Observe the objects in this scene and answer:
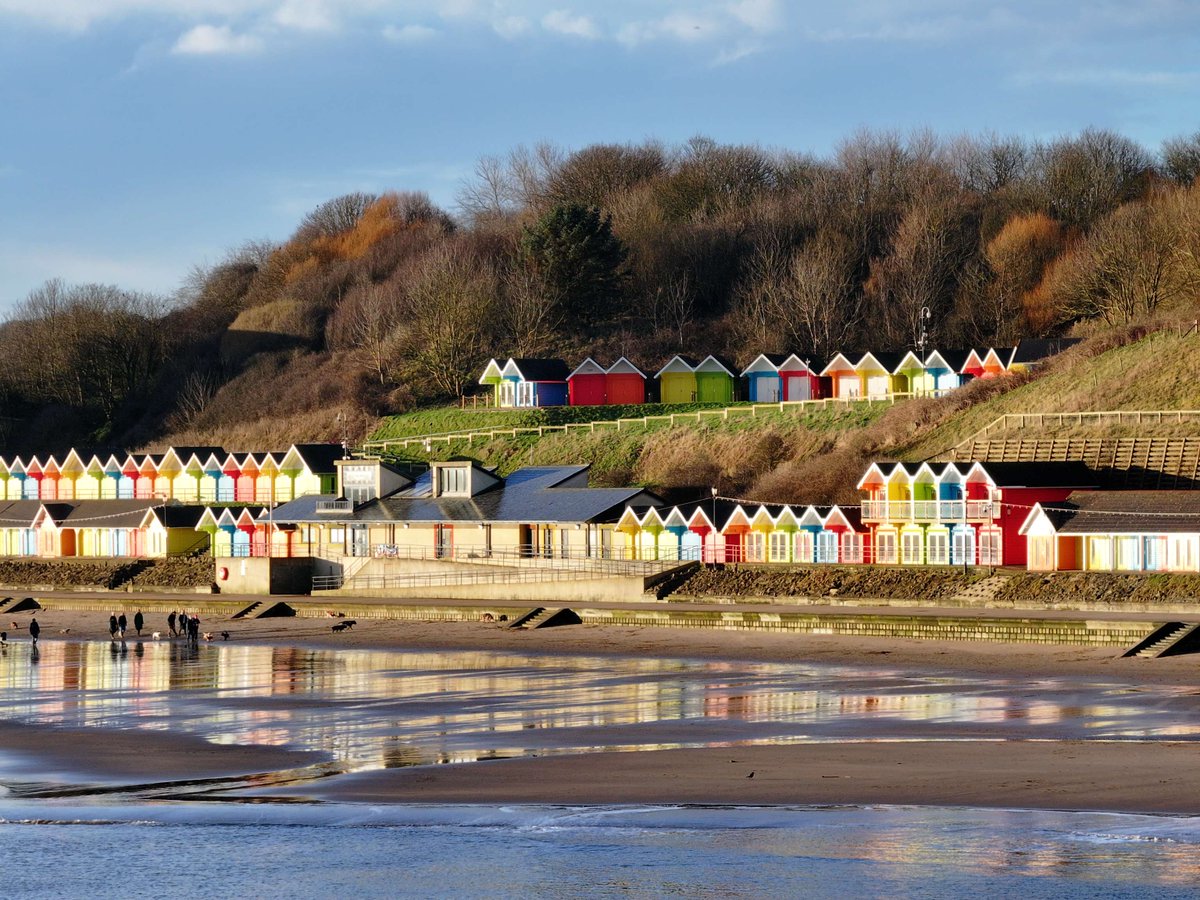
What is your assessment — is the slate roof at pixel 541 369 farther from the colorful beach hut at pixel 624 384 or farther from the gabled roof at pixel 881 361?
the gabled roof at pixel 881 361

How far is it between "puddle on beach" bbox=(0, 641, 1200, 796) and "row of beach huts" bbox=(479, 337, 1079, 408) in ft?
154

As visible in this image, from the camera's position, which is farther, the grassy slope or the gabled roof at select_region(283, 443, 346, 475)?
the gabled roof at select_region(283, 443, 346, 475)

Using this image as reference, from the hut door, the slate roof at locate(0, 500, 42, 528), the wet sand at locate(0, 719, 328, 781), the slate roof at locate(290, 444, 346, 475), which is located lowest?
the wet sand at locate(0, 719, 328, 781)

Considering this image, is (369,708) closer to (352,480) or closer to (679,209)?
(352,480)

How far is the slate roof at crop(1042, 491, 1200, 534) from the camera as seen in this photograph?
51.5 metres

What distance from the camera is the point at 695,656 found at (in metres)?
46.2

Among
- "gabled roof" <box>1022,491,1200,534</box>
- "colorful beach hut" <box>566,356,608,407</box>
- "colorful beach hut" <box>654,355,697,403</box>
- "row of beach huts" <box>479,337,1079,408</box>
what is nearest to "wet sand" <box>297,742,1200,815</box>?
"gabled roof" <box>1022,491,1200,534</box>

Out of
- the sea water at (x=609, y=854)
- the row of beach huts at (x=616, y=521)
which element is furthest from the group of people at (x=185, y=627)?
the sea water at (x=609, y=854)

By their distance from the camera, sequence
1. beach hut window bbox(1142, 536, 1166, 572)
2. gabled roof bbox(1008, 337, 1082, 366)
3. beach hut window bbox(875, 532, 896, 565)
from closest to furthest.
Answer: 1. beach hut window bbox(1142, 536, 1166, 572)
2. beach hut window bbox(875, 532, 896, 565)
3. gabled roof bbox(1008, 337, 1082, 366)

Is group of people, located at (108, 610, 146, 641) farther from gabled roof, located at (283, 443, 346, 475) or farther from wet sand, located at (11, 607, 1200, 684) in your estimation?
gabled roof, located at (283, 443, 346, 475)

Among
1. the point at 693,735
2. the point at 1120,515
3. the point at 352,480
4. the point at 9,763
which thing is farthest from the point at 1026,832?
the point at 352,480

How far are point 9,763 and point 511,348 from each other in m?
82.6

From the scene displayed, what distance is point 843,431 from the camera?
3086 inches

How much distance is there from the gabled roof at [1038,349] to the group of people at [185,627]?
45.4m
